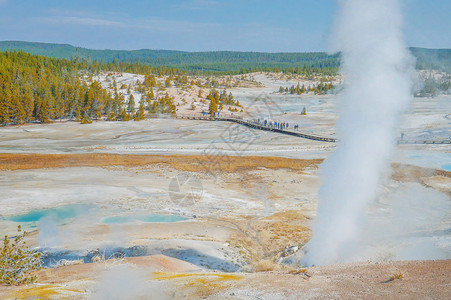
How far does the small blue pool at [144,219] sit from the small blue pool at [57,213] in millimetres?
1762

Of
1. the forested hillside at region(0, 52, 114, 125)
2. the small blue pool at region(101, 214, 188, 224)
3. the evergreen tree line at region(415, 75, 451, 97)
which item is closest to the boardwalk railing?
the forested hillside at region(0, 52, 114, 125)

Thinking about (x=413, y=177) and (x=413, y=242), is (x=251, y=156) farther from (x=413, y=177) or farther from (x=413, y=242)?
(x=413, y=242)

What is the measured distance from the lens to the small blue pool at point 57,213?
1927cm

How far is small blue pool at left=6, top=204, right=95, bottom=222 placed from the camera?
758 inches

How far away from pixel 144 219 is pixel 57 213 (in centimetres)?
408

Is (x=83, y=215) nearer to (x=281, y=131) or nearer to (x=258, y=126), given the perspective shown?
(x=281, y=131)

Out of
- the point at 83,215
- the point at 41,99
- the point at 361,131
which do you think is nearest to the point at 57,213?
the point at 83,215

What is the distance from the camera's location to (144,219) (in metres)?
19.3

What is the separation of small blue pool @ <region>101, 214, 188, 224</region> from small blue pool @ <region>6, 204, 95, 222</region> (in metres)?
1.76

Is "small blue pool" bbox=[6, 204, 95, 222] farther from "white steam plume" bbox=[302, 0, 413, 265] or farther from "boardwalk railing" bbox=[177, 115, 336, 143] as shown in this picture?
"boardwalk railing" bbox=[177, 115, 336, 143]

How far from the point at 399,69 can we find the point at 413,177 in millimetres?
15282

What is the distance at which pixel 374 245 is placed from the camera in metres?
13.9

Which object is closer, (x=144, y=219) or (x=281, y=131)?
(x=144, y=219)

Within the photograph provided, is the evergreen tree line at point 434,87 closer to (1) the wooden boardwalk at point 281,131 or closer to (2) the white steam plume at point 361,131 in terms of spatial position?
(1) the wooden boardwalk at point 281,131
